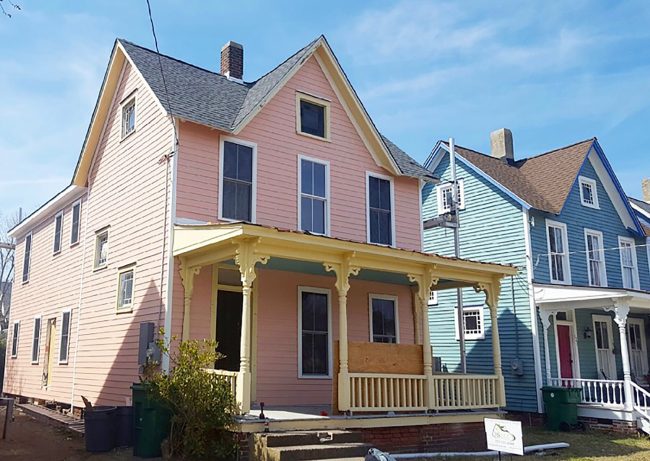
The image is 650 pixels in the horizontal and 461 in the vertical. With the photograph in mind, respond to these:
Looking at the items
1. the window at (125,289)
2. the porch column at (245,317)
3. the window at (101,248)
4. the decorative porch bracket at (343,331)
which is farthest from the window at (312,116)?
the window at (101,248)

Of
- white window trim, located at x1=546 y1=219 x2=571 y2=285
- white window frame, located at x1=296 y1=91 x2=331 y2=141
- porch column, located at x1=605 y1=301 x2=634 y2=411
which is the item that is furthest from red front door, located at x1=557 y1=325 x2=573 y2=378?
white window frame, located at x1=296 y1=91 x2=331 y2=141

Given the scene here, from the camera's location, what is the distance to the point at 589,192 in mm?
20891

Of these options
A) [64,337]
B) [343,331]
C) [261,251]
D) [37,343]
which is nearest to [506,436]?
[343,331]

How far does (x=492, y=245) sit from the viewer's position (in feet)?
62.3

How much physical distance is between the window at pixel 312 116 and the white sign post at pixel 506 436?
7.99 meters

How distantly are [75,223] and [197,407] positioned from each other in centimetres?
972

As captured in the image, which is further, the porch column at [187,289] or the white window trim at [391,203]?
the white window trim at [391,203]

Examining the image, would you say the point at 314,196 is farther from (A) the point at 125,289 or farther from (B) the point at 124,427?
(B) the point at 124,427

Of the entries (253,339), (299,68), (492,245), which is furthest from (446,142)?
(253,339)

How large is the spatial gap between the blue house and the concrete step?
643cm

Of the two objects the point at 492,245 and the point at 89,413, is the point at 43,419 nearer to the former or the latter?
the point at 89,413

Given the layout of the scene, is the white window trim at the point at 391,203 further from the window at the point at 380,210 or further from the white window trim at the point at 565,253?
the white window trim at the point at 565,253

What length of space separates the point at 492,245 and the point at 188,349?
39.4 ft

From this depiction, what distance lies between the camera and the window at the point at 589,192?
20547mm
